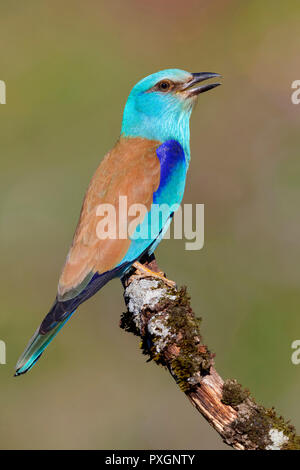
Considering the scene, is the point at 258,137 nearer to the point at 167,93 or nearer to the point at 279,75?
the point at 279,75

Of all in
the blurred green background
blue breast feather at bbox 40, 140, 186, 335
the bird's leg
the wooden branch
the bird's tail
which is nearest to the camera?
the wooden branch

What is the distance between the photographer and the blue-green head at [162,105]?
590 centimetres

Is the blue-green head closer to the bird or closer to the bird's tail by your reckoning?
the bird

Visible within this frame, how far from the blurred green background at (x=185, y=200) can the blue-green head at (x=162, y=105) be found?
2736mm

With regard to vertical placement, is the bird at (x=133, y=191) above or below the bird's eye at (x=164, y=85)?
below

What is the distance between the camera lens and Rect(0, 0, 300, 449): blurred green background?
7840mm

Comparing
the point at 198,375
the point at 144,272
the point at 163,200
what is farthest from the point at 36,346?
the point at 163,200

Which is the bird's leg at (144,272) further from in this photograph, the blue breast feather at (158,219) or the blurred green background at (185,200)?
the blurred green background at (185,200)

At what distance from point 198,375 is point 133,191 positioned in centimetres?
A: 162

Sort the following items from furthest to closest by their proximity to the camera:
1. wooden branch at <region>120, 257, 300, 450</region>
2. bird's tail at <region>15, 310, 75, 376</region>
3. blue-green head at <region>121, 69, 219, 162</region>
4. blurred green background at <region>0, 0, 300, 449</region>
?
blurred green background at <region>0, 0, 300, 449</region>, blue-green head at <region>121, 69, 219, 162</region>, bird's tail at <region>15, 310, 75, 376</region>, wooden branch at <region>120, 257, 300, 450</region>

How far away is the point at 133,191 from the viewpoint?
5191 mm

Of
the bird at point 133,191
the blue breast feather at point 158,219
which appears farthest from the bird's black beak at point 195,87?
the blue breast feather at point 158,219

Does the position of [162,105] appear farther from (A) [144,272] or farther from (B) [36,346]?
(B) [36,346]

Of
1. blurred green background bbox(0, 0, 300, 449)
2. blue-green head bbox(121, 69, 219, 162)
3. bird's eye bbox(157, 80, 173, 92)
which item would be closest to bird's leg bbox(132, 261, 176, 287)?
blue-green head bbox(121, 69, 219, 162)
